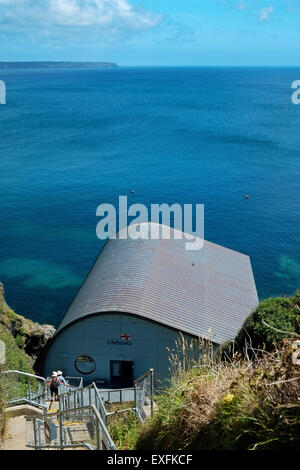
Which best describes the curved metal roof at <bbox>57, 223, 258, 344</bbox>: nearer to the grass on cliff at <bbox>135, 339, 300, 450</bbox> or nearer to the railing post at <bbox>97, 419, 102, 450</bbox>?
the railing post at <bbox>97, 419, 102, 450</bbox>

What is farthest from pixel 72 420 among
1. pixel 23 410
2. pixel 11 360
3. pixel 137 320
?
pixel 137 320

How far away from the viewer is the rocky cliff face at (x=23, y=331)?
25.0 meters

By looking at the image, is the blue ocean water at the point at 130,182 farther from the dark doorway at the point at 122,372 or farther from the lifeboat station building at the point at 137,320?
the dark doorway at the point at 122,372

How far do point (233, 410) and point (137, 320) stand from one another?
635 inches

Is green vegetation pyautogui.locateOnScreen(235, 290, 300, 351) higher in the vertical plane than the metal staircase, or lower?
higher

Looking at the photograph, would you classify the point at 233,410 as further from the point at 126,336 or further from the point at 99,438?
the point at 126,336

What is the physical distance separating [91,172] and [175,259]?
4484 centimetres

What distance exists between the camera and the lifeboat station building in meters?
21.7

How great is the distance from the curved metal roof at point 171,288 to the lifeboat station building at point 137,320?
49 millimetres

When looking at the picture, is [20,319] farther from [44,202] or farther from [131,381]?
[44,202]

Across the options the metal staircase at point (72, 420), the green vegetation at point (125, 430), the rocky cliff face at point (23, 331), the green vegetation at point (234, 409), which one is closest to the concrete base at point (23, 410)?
the metal staircase at point (72, 420)

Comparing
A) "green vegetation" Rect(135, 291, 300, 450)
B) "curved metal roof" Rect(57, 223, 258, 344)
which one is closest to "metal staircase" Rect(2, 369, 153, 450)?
"green vegetation" Rect(135, 291, 300, 450)
